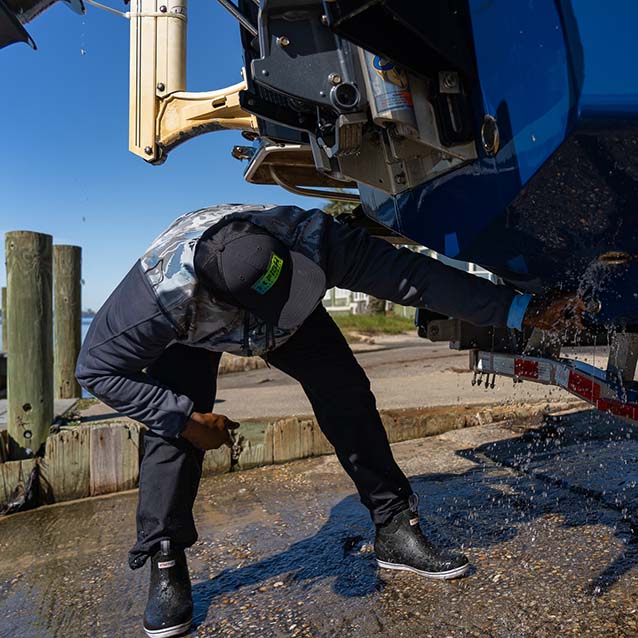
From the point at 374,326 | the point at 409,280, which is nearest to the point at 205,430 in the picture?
the point at 409,280

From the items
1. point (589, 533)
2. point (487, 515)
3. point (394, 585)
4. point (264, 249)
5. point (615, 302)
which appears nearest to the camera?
point (264, 249)

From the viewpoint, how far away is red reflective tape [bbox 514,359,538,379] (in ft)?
7.98

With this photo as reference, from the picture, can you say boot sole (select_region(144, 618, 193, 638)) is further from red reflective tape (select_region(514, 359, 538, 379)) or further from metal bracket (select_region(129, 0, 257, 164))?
→ metal bracket (select_region(129, 0, 257, 164))

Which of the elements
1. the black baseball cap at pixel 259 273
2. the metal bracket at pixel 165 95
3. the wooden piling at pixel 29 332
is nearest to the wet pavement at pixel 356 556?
the wooden piling at pixel 29 332

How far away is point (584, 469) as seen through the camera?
138 inches

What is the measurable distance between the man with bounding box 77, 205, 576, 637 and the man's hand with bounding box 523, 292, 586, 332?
0.6 inches

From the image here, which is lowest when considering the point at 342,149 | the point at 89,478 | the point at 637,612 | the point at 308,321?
the point at 89,478

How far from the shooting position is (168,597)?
6.89 feet

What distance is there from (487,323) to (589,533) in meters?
1.23

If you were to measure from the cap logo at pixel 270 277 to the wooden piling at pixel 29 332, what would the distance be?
258 centimetres

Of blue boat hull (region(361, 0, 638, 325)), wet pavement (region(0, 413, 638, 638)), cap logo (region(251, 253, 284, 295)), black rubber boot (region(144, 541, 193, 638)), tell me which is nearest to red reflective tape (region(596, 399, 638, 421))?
blue boat hull (region(361, 0, 638, 325))

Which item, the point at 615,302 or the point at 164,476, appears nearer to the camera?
the point at 615,302

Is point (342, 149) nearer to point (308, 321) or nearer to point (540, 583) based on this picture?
point (308, 321)

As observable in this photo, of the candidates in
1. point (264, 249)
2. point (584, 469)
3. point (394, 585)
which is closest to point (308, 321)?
point (264, 249)
